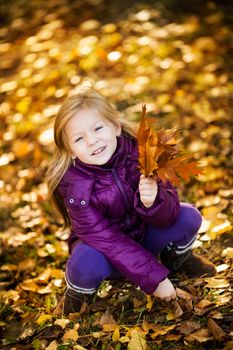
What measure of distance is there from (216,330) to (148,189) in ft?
2.27

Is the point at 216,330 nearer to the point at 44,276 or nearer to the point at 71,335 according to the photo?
the point at 71,335

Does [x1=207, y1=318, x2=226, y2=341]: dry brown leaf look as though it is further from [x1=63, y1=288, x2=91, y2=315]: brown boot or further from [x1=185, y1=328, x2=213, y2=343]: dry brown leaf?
[x1=63, y1=288, x2=91, y2=315]: brown boot

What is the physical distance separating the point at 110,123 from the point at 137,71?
7.92 ft

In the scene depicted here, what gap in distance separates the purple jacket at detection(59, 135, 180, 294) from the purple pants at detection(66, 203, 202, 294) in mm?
56

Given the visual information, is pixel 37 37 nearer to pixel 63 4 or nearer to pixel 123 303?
pixel 63 4

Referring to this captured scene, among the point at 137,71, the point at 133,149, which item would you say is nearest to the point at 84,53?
the point at 137,71

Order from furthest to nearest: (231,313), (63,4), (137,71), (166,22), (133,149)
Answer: (63,4), (166,22), (137,71), (133,149), (231,313)

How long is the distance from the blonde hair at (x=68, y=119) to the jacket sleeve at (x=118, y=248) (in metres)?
0.21

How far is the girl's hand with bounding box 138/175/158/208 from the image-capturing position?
88.8 inches

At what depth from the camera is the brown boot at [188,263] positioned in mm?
2701

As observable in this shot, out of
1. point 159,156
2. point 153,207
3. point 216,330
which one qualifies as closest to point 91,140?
point 159,156

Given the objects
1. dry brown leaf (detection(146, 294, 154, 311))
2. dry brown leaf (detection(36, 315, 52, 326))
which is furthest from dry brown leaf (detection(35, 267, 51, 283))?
dry brown leaf (detection(146, 294, 154, 311))

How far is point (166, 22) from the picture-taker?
207 inches

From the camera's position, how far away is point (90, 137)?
92.0 inches
